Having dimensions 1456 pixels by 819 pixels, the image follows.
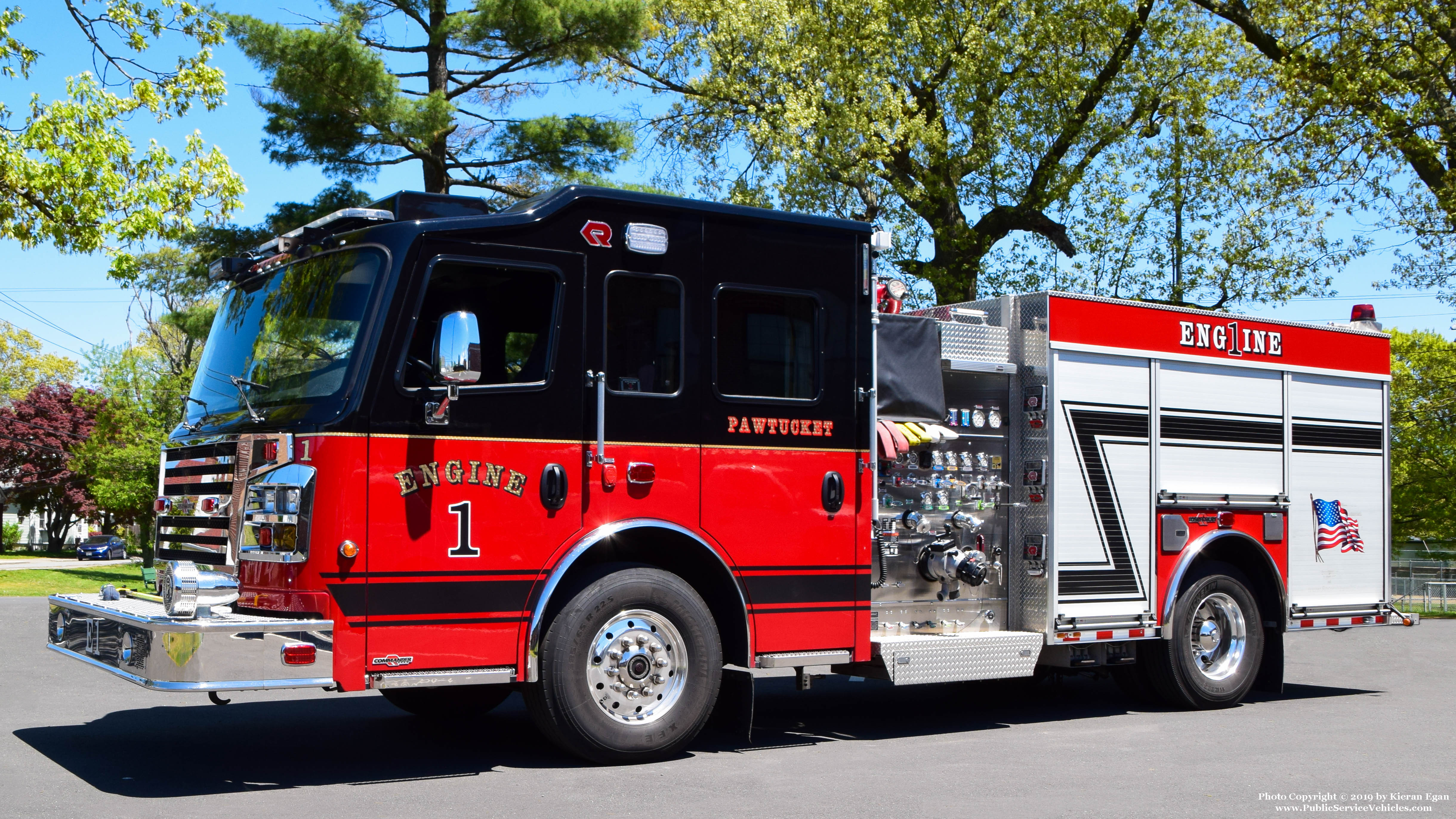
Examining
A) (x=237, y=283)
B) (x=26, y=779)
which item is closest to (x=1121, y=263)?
(x=237, y=283)

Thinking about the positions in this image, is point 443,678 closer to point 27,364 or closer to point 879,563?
point 879,563

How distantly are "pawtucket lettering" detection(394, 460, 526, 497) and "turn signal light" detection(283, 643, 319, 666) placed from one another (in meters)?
0.85

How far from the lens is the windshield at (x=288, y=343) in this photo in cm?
664

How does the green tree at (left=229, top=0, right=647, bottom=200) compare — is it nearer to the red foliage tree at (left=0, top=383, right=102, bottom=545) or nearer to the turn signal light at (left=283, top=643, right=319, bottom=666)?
the turn signal light at (left=283, top=643, right=319, bottom=666)

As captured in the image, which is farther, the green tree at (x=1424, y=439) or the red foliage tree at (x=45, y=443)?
the red foliage tree at (x=45, y=443)

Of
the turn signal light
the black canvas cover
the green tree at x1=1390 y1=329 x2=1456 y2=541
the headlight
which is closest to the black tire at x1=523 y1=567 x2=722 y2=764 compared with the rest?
the turn signal light

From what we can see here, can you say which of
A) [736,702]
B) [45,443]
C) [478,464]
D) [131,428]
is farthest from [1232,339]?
[45,443]

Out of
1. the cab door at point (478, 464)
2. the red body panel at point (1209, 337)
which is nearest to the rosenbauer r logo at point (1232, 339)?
the red body panel at point (1209, 337)

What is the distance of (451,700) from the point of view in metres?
8.70

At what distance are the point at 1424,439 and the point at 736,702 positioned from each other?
94.8ft

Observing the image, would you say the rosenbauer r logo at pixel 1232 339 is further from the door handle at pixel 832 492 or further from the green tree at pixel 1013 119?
the green tree at pixel 1013 119

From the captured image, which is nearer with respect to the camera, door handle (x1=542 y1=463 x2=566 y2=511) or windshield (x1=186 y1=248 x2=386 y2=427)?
windshield (x1=186 y1=248 x2=386 y2=427)

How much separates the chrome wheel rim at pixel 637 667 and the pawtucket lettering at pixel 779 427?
1198mm

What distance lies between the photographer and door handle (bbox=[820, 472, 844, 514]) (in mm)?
7902
